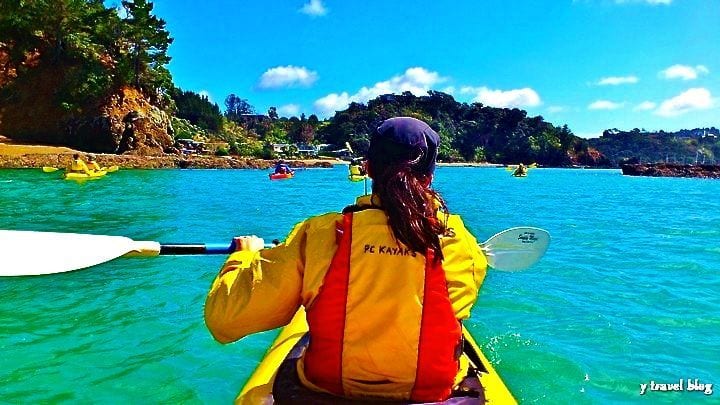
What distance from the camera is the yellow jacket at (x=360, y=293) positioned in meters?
1.73

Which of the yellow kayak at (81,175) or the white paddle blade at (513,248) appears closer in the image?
the white paddle blade at (513,248)

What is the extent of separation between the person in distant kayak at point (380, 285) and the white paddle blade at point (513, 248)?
59.1 inches

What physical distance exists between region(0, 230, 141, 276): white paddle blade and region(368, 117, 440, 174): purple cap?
6.66 feet

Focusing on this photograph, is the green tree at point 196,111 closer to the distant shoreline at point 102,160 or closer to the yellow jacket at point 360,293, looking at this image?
the distant shoreline at point 102,160

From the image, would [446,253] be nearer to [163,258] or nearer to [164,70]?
[163,258]

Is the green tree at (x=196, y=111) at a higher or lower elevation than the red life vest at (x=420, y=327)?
higher

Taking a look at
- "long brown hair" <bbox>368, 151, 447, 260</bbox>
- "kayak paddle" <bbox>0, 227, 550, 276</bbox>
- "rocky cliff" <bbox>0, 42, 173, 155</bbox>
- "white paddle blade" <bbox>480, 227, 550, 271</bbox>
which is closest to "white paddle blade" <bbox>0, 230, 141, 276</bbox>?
"kayak paddle" <bbox>0, 227, 550, 276</bbox>

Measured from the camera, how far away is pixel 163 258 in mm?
7734

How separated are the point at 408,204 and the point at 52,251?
2.38 metres

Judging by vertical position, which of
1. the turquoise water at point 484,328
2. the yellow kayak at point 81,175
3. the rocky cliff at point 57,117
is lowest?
the turquoise water at point 484,328

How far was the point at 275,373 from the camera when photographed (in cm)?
237

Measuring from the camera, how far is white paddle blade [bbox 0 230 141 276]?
2.83 meters

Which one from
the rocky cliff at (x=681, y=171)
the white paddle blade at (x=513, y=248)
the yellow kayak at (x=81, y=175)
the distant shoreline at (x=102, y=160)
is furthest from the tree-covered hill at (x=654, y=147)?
the white paddle blade at (x=513, y=248)

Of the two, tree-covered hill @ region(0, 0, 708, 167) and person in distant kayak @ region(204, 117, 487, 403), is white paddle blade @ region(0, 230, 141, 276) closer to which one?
person in distant kayak @ region(204, 117, 487, 403)
